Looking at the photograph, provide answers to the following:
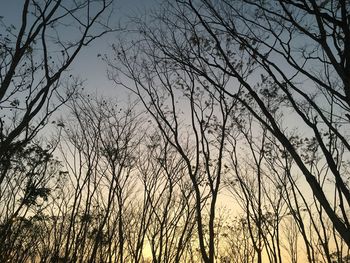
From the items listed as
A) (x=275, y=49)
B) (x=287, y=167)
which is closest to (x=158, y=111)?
(x=275, y=49)

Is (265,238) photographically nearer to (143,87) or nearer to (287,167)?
(287,167)

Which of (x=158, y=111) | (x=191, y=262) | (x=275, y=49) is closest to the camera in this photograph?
(x=275, y=49)

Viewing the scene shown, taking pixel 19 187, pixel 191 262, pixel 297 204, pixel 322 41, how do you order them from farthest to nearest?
pixel 191 262, pixel 297 204, pixel 19 187, pixel 322 41

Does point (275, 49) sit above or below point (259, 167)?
below

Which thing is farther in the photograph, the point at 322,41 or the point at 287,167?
the point at 287,167

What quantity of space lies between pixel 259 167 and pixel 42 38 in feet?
44.8

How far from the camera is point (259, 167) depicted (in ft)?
56.6

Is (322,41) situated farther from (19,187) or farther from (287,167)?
(19,187)

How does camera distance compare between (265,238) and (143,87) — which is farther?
(265,238)

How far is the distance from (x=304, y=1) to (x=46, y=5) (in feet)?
13.9

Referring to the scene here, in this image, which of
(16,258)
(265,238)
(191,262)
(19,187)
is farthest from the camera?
(191,262)

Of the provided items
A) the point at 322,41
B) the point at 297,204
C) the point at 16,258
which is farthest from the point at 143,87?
the point at 16,258

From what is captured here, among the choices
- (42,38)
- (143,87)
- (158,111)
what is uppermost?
(143,87)

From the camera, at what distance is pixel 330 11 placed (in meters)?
4.49
